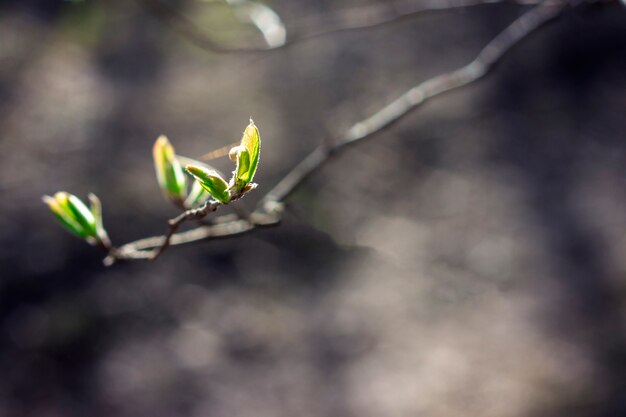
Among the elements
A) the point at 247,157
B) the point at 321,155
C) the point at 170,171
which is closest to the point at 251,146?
the point at 247,157

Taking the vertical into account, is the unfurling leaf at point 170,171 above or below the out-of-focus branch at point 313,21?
below

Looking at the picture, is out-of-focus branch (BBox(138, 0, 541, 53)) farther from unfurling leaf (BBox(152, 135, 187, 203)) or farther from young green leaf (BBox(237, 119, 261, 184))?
young green leaf (BBox(237, 119, 261, 184))

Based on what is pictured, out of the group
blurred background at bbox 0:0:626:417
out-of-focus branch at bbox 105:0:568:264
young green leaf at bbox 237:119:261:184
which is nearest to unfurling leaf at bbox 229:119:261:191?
young green leaf at bbox 237:119:261:184

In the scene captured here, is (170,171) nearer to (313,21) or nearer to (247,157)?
(247,157)

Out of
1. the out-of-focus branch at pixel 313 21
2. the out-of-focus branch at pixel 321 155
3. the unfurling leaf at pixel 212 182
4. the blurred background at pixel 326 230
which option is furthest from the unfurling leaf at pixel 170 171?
the blurred background at pixel 326 230

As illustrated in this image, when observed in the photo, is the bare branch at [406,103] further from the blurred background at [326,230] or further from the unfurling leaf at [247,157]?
the blurred background at [326,230]

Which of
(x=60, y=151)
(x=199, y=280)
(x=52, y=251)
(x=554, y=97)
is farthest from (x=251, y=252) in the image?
(x=554, y=97)
